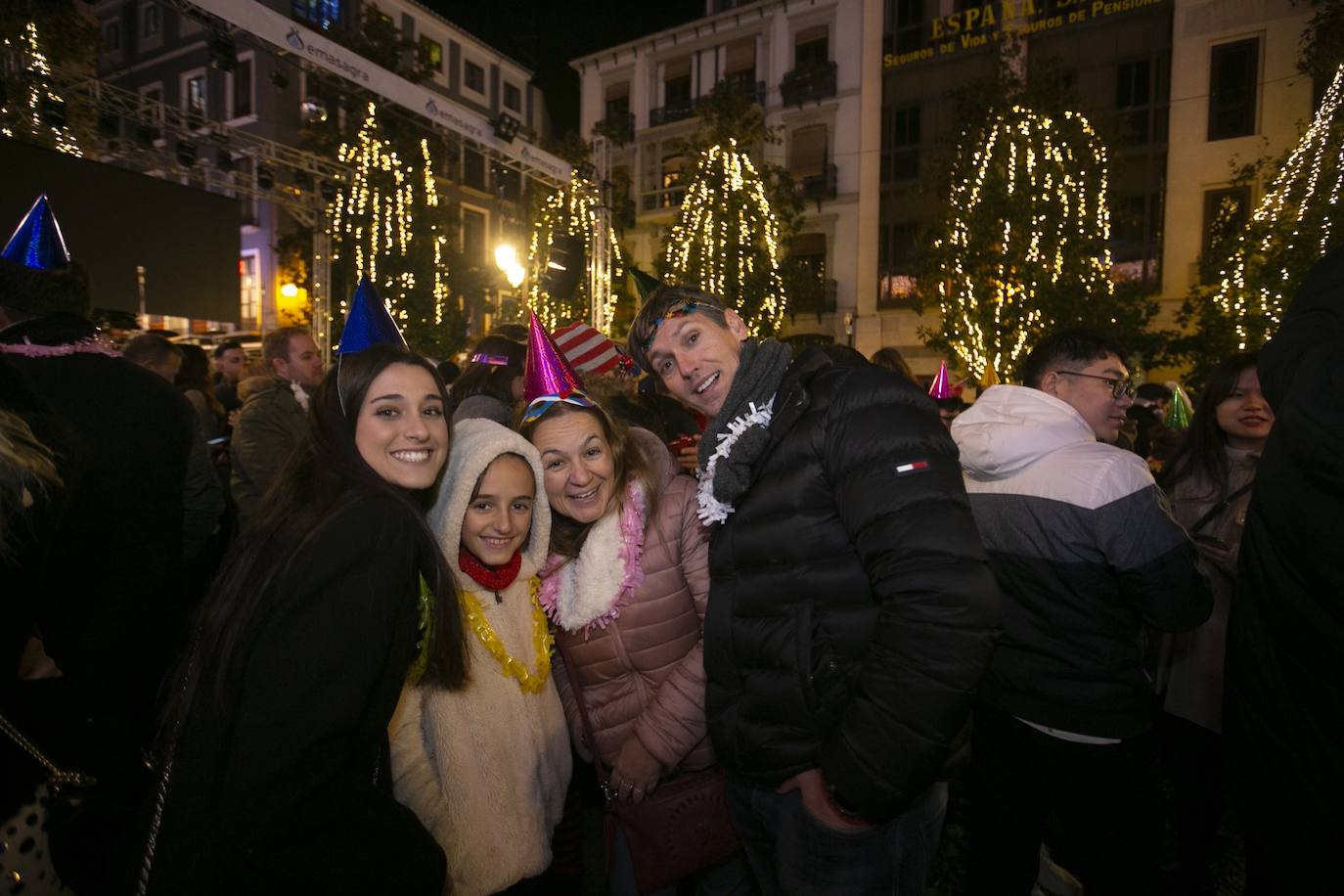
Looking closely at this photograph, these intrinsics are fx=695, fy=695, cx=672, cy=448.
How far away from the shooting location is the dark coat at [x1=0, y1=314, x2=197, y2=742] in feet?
9.04

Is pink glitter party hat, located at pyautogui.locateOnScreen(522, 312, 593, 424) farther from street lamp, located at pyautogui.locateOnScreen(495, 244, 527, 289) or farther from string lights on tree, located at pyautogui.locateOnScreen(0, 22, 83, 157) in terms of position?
street lamp, located at pyautogui.locateOnScreen(495, 244, 527, 289)

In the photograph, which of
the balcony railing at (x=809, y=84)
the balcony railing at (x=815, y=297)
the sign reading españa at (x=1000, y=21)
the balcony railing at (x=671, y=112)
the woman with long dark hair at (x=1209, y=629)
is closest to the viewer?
the woman with long dark hair at (x=1209, y=629)

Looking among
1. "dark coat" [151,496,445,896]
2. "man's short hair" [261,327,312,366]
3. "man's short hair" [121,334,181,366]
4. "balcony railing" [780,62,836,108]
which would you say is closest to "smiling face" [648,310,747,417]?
"dark coat" [151,496,445,896]

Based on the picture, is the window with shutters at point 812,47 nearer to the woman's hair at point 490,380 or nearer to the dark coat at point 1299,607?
the woman's hair at point 490,380

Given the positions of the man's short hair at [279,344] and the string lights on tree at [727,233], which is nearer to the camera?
the man's short hair at [279,344]

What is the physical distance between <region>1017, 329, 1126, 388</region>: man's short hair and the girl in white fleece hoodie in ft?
6.44

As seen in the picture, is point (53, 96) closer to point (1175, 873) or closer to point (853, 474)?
point (853, 474)

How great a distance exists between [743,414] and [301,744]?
4.15ft

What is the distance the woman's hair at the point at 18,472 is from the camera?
4.59ft

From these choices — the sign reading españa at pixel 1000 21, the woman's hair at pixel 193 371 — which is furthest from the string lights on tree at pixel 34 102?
the sign reading españa at pixel 1000 21

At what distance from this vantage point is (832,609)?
1.75 meters

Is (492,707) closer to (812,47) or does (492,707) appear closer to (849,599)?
(849,599)

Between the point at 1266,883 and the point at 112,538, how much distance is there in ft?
13.1

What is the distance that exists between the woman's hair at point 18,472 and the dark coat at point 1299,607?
258cm
